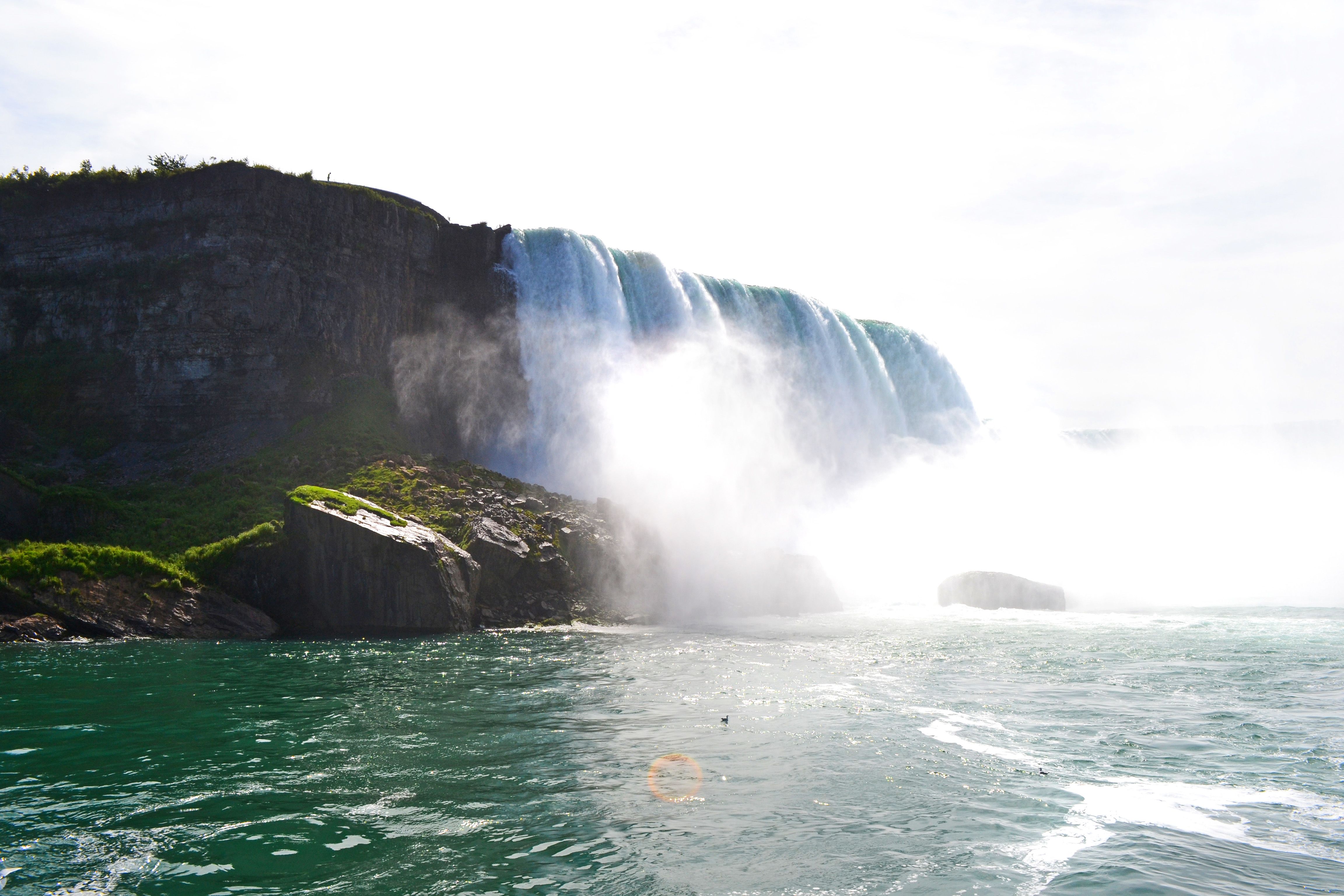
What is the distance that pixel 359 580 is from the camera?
28.0 m

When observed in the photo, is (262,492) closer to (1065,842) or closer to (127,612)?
(127,612)

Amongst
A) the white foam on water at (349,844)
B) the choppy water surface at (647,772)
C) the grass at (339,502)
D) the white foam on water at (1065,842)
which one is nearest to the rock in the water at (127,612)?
the choppy water surface at (647,772)

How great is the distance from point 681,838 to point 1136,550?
53.4 meters

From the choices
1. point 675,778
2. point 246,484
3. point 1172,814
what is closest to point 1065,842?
point 1172,814

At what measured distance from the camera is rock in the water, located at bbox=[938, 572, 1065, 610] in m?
38.5

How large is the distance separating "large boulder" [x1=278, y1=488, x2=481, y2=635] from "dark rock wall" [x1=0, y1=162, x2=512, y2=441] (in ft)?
49.0

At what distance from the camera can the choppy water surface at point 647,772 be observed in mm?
8695

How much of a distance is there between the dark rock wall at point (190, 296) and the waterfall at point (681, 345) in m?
9.08

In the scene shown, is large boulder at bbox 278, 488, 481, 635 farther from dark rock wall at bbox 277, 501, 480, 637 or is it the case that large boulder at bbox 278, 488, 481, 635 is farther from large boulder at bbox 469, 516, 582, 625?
large boulder at bbox 469, 516, 582, 625

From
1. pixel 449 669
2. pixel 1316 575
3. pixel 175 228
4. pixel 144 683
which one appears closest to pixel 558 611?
pixel 449 669

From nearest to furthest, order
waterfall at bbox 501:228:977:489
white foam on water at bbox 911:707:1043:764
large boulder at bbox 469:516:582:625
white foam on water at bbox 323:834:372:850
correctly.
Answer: white foam on water at bbox 323:834:372:850, white foam on water at bbox 911:707:1043:764, large boulder at bbox 469:516:582:625, waterfall at bbox 501:228:977:489

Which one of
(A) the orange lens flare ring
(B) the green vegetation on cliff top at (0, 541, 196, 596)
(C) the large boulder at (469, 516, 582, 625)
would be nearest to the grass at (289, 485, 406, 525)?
(C) the large boulder at (469, 516, 582, 625)

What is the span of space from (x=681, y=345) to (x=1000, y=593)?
22789 millimetres

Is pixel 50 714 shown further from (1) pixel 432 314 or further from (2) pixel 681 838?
(1) pixel 432 314
